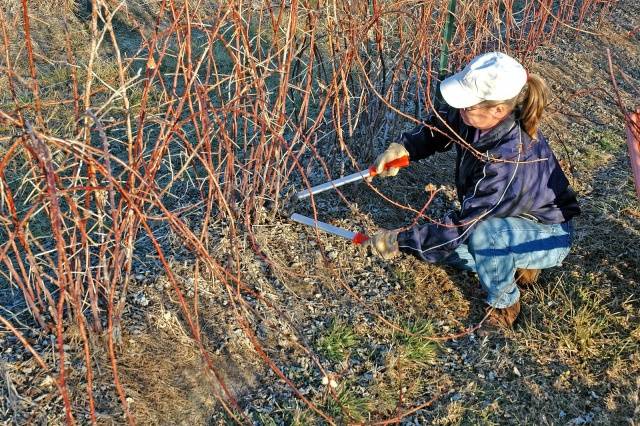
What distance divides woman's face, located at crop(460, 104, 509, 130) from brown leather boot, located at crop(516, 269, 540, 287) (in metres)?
0.62

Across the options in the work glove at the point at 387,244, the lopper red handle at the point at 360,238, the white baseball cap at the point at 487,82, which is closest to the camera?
the white baseball cap at the point at 487,82

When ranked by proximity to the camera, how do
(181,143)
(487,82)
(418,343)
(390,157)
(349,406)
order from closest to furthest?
(349,406) < (487,82) < (418,343) < (390,157) < (181,143)

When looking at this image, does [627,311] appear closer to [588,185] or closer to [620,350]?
[620,350]

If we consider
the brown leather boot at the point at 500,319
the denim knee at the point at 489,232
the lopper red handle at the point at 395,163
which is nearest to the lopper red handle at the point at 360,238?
the lopper red handle at the point at 395,163

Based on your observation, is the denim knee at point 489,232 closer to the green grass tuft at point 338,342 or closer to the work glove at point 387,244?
the work glove at point 387,244

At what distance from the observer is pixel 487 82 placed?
223 centimetres

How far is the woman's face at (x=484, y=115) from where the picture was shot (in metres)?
2.32

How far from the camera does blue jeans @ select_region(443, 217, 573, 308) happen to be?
96.0 inches

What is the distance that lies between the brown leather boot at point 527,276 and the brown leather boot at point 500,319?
15 cm

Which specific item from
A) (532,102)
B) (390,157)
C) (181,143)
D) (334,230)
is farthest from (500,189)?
(181,143)

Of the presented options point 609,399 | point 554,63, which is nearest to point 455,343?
point 609,399

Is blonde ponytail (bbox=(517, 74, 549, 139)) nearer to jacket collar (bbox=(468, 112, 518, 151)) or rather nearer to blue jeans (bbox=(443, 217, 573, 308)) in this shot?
jacket collar (bbox=(468, 112, 518, 151))

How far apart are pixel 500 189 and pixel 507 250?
0.26m

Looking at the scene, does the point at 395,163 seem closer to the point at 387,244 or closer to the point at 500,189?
the point at 387,244
